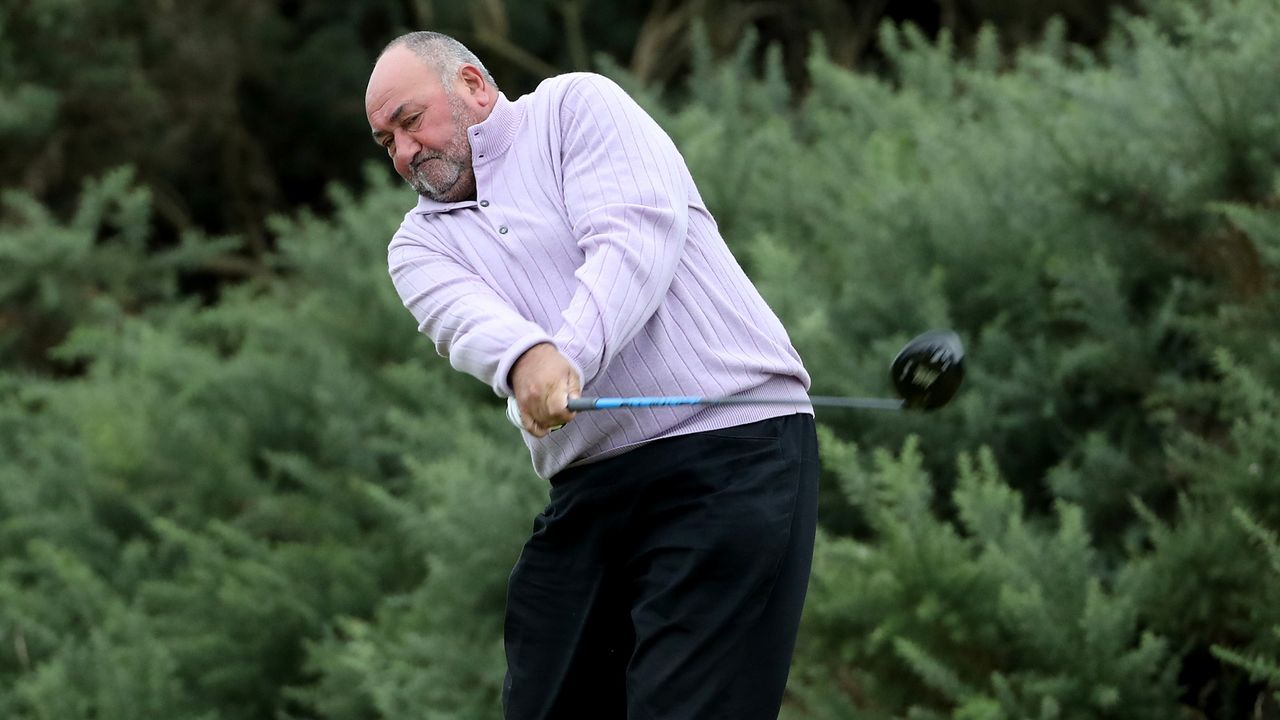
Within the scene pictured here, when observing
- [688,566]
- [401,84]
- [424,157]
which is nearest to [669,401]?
[688,566]

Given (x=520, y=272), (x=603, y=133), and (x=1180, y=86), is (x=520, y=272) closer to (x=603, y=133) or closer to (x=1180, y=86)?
(x=603, y=133)

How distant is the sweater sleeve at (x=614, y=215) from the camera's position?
114 inches

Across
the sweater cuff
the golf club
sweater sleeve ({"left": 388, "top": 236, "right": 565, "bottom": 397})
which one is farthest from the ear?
the golf club

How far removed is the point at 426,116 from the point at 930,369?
1111 millimetres

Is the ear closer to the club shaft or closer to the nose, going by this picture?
the nose

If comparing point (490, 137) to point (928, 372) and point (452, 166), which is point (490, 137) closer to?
point (452, 166)

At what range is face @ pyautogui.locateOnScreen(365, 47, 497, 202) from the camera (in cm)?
315

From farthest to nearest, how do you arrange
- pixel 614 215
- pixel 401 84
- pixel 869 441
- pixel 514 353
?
1. pixel 869 441
2. pixel 401 84
3. pixel 614 215
4. pixel 514 353

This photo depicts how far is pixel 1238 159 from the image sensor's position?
17.6ft

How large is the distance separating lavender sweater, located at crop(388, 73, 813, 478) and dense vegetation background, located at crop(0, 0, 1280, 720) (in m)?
1.44

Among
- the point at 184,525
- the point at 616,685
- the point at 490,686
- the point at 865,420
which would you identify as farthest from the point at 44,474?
the point at 616,685

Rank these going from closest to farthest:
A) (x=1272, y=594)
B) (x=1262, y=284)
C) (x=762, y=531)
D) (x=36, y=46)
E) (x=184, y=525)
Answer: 1. (x=762, y=531)
2. (x=1272, y=594)
3. (x=1262, y=284)
4. (x=184, y=525)
5. (x=36, y=46)

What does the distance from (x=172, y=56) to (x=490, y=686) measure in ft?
25.6

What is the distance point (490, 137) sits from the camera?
125 inches
